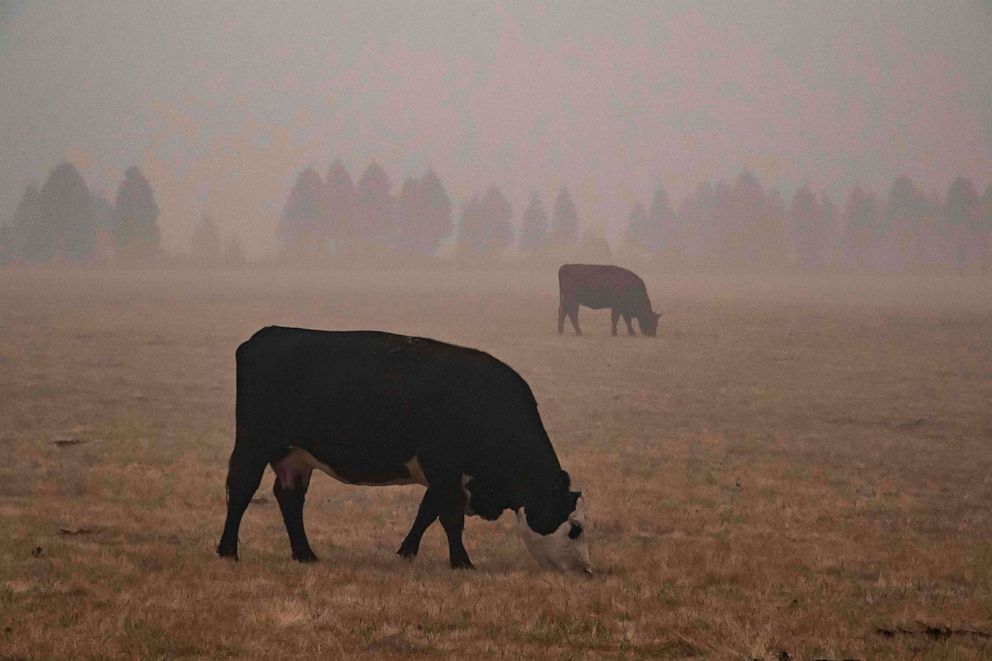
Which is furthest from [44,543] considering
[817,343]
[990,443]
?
[817,343]

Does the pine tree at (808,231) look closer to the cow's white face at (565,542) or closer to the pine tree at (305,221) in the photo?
the pine tree at (305,221)

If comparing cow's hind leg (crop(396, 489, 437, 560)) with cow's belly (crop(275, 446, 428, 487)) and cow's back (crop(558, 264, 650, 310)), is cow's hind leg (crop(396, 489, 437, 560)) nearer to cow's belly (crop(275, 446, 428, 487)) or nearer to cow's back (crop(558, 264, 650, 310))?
cow's belly (crop(275, 446, 428, 487))

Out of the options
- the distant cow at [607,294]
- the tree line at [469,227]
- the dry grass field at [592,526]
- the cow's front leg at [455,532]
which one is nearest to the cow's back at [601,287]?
the distant cow at [607,294]

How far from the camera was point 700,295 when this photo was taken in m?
71.1

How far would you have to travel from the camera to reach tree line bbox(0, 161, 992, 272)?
121938mm

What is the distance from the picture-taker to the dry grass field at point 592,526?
27.3ft

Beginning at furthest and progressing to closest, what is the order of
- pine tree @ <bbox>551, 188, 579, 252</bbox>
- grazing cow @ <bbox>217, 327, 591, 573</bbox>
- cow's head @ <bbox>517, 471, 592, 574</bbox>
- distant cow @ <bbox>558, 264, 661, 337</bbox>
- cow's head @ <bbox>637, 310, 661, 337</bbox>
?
pine tree @ <bbox>551, 188, 579, 252</bbox>
distant cow @ <bbox>558, 264, 661, 337</bbox>
cow's head @ <bbox>637, 310, 661, 337</bbox>
grazing cow @ <bbox>217, 327, 591, 573</bbox>
cow's head @ <bbox>517, 471, 592, 574</bbox>

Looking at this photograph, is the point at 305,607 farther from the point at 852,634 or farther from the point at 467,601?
the point at 852,634

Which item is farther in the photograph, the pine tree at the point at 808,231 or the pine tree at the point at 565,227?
the pine tree at the point at 565,227

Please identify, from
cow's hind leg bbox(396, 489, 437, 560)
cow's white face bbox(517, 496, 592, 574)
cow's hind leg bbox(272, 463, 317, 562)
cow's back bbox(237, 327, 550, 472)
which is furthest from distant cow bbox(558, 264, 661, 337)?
cow's white face bbox(517, 496, 592, 574)

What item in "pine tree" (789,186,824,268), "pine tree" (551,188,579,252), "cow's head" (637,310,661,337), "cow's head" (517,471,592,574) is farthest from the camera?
"pine tree" (551,188,579,252)

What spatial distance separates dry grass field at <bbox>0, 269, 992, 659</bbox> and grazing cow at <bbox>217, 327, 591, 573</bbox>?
0.52 metres

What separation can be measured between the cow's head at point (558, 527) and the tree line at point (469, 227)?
382 feet

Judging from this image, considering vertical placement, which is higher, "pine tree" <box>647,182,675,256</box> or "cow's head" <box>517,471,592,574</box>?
"pine tree" <box>647,182,675,256</box>
